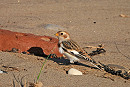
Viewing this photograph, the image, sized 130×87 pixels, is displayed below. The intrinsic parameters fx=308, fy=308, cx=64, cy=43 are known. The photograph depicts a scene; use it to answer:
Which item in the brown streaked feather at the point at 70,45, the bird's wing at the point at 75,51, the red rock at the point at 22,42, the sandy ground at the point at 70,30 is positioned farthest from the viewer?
the red rock at the point at 22,42

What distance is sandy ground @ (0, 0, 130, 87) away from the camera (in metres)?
4.59

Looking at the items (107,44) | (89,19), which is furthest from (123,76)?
(89,19)

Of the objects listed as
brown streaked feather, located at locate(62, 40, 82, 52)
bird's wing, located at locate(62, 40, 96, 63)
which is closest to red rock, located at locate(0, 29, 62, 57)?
brown streaked feather, located at locate(62, 40, 82, 52)

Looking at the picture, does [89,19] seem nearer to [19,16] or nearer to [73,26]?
[73,26]

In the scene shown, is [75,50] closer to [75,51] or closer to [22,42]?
[75,51]

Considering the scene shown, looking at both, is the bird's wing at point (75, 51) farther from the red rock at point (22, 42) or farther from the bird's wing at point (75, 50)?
the red rock at point (22, 42)

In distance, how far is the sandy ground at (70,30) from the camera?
181 inches

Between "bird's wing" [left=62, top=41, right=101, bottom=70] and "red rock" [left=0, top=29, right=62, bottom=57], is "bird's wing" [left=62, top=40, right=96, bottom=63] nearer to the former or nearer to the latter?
"bird's wing" [left=62, top=41, right=101, bottom=70]

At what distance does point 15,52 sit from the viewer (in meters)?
5.95

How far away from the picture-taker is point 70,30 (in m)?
8.49

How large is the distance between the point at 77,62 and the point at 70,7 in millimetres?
5490

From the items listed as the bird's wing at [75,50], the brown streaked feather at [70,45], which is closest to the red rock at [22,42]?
the brown streaked feather at [70,45]

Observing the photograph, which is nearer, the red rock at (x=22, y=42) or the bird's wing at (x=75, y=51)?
the bird's wing at (x=75, y=51)

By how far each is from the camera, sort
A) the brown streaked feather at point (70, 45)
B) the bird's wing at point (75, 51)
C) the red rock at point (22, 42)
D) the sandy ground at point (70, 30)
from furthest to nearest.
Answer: the red rock at point (22, 42) → the brown streaked feather at point (70, 45) → the bird's wing at point (75, 51) → the sandy ground at point (70, 30)
